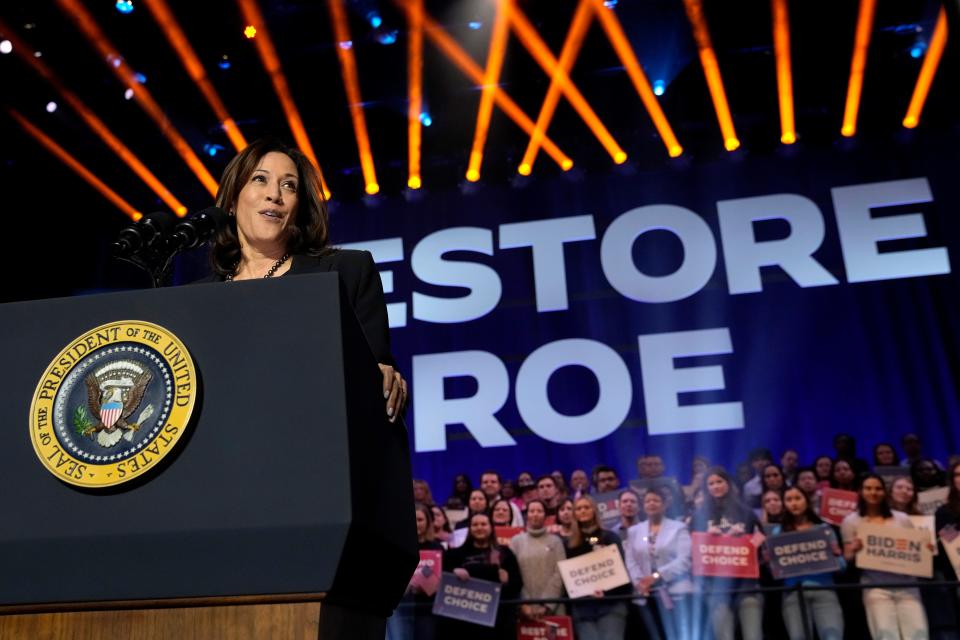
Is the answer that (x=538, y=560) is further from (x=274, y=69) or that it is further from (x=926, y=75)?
(x=926, y=75)

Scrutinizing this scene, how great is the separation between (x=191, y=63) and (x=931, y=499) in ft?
21.5

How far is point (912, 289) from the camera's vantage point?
7543mm

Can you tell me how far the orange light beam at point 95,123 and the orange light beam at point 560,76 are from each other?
3690 mm

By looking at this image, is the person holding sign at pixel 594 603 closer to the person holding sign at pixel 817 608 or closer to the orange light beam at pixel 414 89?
the person holding sign at pixel 817 608

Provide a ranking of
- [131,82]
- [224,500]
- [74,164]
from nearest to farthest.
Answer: [224,500]
[131,82]
[74,164]

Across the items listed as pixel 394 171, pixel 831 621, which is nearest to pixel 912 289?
pixel 831 621

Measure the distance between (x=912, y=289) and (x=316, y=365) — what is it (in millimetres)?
7675

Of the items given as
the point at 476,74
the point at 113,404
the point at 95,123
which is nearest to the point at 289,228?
the point at 113,404

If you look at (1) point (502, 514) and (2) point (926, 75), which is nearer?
(1) point (502, 514)

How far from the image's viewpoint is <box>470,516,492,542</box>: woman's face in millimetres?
6086

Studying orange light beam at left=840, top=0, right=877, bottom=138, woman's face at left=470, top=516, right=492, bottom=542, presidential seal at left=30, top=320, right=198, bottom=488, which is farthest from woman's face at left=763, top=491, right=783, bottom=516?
presidential seal at left=30, top=320, right=198, bottom=488

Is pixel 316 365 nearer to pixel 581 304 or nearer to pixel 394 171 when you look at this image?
pixel 581 304

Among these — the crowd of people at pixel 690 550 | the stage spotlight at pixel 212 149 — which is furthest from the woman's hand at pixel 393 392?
the stage spotlight at pixel 212 149

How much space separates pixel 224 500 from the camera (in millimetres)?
866
